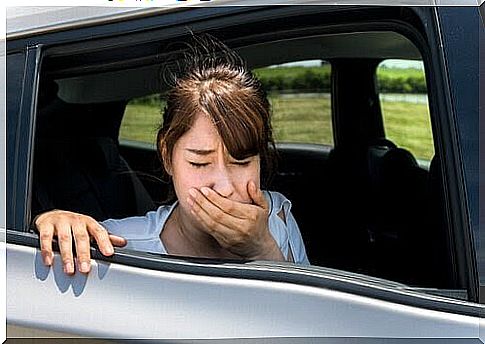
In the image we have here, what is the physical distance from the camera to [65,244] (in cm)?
161

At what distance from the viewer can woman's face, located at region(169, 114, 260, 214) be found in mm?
1805

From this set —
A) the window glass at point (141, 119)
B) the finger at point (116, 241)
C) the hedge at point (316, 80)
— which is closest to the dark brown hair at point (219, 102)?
the finger at point (116, 241)

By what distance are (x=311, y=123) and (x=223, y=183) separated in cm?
189

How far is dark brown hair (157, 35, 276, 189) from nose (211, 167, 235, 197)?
45mm

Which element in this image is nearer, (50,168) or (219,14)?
(219,14)

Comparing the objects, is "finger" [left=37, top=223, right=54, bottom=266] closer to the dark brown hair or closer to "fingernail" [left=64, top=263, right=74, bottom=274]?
"fingernail" [left=64, top=263, right=74, bottom=274]

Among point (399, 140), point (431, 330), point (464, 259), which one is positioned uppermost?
point (399, 140)

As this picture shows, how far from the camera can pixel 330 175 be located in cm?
293

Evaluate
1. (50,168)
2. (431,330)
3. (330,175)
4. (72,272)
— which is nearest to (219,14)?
(72,272)

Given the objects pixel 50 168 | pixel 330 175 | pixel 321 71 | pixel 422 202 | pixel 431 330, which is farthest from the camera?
pixel 321 71

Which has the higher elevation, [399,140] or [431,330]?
[399,140]

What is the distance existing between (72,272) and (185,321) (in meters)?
0.20

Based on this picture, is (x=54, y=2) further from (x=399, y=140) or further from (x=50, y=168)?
(x=399, y=140)

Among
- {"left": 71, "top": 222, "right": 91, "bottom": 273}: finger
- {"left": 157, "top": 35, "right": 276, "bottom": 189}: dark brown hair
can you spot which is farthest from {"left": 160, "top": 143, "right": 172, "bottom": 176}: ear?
{"left": 71, "top": 222, "right": 91, "bottom": 273}: finger
